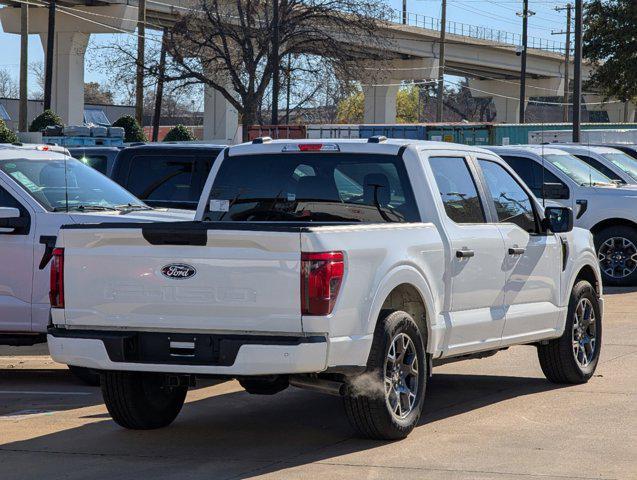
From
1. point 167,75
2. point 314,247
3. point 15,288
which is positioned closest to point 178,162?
point 15,288

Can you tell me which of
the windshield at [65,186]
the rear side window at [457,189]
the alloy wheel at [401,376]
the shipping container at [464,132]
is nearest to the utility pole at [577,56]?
the shipping container at [464,132]

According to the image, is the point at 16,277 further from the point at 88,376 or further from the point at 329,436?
the point at 329,436

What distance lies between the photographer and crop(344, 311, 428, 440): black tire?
751cm

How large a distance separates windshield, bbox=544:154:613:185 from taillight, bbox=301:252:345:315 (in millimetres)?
12851

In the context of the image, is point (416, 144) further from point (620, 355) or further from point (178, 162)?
point (178, 162)

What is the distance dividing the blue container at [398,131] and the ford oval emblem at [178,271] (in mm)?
43535

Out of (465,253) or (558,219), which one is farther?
(558,219)

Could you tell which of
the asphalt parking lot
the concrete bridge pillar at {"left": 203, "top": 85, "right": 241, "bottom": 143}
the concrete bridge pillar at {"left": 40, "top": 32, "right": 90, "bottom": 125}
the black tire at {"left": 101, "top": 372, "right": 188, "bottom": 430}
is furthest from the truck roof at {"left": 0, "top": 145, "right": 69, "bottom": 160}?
the concrete bridge pillar at {"left": 203, "top": 85, "right": 241, "bottom": 143}

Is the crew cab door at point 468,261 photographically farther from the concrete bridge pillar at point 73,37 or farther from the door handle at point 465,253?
the concrete bridge pillar at point 73,37

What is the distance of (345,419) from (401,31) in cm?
7842

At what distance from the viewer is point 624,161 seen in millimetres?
20938

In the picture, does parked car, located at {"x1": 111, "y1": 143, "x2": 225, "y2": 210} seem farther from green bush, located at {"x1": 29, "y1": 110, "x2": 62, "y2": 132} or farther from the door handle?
green bush, located at {"x1": 29, "y1": 110, "x2": 62, "y2": 132}

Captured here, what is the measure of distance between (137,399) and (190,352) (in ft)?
3.54

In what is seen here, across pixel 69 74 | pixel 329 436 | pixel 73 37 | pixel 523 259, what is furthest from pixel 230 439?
pixel 73 37
